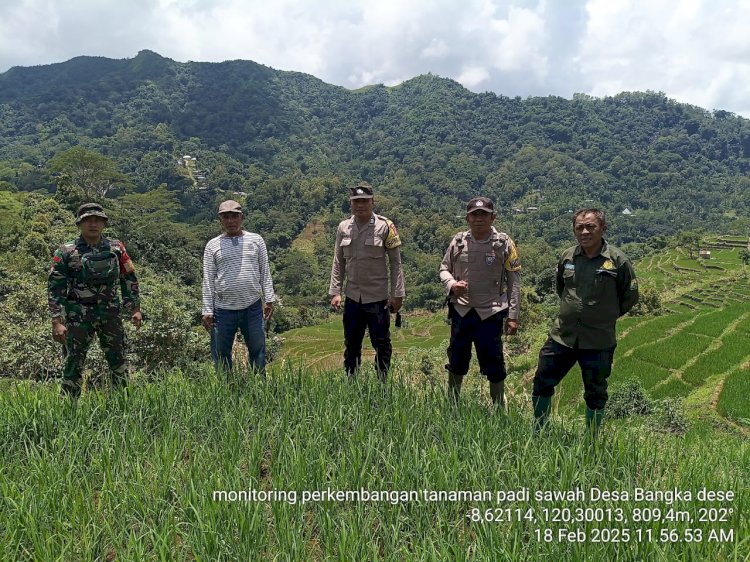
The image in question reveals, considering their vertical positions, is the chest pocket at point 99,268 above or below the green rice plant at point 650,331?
above

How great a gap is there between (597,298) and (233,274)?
2812mm

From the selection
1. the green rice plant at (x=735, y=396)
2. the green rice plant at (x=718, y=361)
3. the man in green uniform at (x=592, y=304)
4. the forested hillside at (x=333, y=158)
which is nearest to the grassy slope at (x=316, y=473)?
the man in green uniform at (x=592, y=304)

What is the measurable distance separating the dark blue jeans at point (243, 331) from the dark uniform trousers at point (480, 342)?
161 centimetres

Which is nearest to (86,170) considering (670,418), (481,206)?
(670,418)

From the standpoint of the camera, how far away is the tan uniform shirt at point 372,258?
3820mm

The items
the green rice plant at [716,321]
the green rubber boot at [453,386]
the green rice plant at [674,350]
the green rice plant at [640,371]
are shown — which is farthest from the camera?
the green rice plant at [716,321]

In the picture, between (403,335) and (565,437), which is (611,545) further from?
(403,335)

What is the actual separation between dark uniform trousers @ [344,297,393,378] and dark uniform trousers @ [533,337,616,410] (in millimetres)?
1215

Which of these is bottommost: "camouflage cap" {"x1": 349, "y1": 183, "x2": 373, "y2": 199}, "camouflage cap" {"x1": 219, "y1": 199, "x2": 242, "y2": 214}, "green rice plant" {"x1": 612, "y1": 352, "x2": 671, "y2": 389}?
"green rice plant" {"x1": 612, "y1": 352, "x2": 671, "y2": 389}

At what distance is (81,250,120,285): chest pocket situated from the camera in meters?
3.59

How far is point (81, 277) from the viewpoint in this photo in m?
3.60

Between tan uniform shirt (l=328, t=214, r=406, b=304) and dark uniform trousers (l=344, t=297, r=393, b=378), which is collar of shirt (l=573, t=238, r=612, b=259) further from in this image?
dark uniform trousers (l=344, t=297, r=393, b=378)

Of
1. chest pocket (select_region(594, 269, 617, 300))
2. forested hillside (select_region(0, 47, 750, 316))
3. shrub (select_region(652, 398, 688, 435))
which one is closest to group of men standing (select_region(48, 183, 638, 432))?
chest pocket (select_region(594, 269, 617, 300))

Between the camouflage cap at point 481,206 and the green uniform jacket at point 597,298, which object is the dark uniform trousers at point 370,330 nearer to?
the camouflage cap at point 481,206
